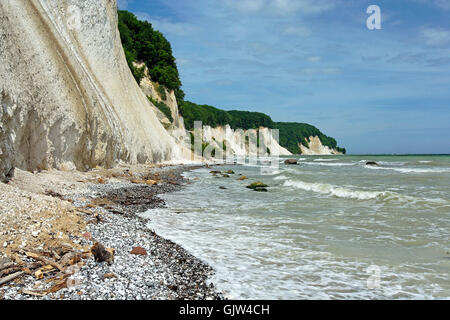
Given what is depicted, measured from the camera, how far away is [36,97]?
1054 centimetres

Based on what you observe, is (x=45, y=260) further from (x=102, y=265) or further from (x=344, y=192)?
(x=344, y=192)

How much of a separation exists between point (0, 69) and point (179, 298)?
8825 mm

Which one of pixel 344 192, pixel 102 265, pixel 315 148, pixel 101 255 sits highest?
pixel 315 148

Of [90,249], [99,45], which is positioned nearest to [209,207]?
[90,249]

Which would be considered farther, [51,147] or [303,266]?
[51,147]

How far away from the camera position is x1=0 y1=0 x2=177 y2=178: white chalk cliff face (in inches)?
364

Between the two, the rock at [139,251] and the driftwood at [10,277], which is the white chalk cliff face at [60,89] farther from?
the driftwood at [10,277]

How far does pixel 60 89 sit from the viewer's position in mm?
12422

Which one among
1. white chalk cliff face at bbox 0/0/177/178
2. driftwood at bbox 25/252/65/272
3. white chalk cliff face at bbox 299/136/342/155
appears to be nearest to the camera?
driftwood at bbox 25/252/65/272

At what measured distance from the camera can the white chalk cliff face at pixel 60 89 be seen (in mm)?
9250

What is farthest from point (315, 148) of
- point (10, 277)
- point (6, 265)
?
point (10, 277)

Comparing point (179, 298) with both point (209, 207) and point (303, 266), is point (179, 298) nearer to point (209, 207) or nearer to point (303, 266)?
point (303, 266)

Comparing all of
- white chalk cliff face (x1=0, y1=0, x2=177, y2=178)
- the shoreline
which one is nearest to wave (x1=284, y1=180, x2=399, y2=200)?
the shoreline

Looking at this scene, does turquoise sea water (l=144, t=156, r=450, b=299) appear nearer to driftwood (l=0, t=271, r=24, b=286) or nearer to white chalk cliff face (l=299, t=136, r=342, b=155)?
driftwood (l=0, t=271, r=24, b=286)
